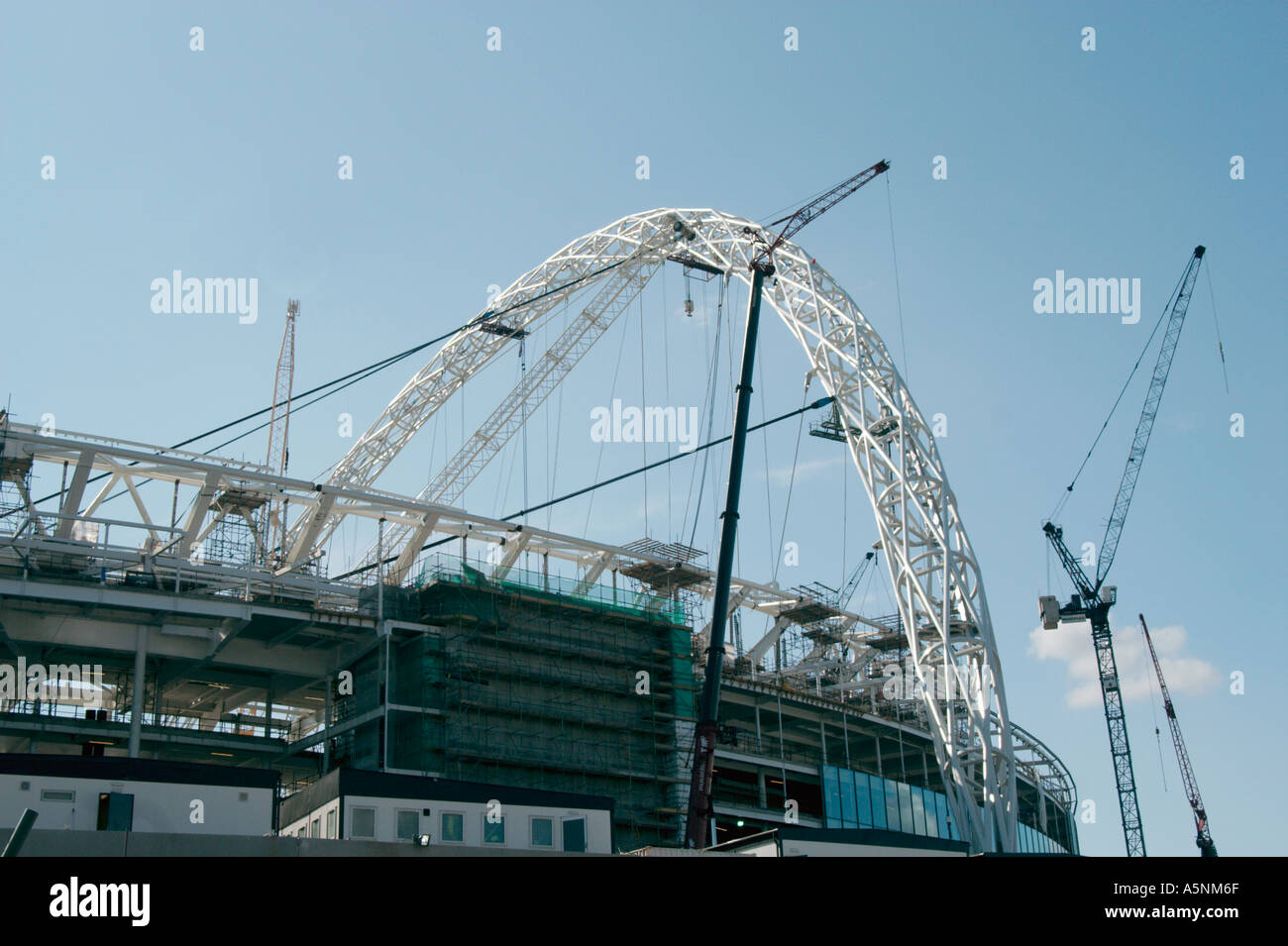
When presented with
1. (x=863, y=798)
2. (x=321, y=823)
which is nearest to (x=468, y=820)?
(x=321, y=823)

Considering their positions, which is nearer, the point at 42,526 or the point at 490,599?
the point at 42,526

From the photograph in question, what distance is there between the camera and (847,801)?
82.1m

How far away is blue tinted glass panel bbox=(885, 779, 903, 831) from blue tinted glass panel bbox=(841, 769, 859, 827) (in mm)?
3442

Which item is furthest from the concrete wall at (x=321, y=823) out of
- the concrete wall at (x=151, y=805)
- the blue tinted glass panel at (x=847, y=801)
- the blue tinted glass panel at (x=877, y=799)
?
the blue tinted glass panel at (x=877, y=799)

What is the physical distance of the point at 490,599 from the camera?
6488 centimetres

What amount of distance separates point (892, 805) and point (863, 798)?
316 cm

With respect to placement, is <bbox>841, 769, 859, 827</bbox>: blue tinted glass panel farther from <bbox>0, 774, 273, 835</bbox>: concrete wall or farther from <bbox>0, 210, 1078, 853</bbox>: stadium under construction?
<bbox>0, 774, 273, 835</bbox>: concrete wall

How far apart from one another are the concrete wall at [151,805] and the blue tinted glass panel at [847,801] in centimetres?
5119

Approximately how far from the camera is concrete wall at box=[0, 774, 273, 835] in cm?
3444

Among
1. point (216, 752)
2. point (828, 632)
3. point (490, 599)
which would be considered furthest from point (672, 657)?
point (216, 752)

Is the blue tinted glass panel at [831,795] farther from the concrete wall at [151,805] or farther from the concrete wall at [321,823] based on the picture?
the concrete wall at [151,805]

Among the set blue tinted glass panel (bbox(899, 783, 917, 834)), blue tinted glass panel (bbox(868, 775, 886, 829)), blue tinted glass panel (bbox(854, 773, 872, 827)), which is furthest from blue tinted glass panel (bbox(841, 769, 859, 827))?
blue tinted glass panel (bbox(899, 783, 917, 834))
